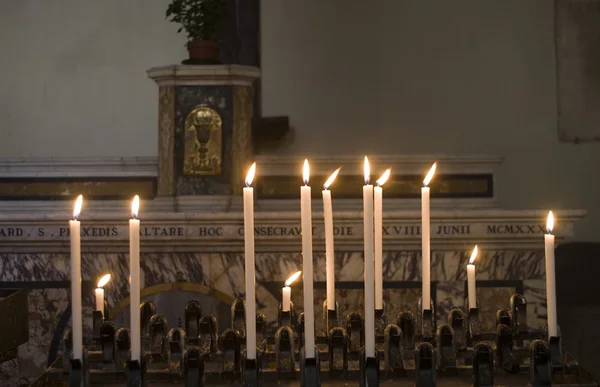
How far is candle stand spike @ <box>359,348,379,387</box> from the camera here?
1801 mm

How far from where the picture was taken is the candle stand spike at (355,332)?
213cm

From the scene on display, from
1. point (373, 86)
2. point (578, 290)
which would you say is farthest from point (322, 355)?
point (578, 290)

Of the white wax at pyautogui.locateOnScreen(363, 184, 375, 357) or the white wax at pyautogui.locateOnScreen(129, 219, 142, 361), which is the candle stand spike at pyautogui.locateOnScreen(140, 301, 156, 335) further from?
the white wax at pyautogui.locateOnScreen(363, 184, 375, 357)

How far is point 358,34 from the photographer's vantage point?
5496 mm

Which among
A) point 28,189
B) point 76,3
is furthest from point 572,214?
point 76,3

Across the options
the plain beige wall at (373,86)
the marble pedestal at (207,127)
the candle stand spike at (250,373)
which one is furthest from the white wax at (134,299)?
the plain beige wall at (373,86)

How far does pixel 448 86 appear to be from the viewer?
18.0ft

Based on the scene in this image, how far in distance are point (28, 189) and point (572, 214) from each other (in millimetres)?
2718

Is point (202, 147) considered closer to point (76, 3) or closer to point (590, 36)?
point (76, 3)

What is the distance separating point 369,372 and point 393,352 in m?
0.22

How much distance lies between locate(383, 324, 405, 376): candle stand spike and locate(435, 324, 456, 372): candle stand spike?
0.09 m

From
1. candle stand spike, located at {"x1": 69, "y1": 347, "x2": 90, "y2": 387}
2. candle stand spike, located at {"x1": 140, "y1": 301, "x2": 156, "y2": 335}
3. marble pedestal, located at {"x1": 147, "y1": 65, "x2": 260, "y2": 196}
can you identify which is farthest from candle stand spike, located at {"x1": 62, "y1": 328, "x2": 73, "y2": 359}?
marble pedestal, located at {"x1": 147, "y1": 65, "x2": 260, "y2": 196}

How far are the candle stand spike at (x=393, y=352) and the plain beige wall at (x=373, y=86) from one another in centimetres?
347

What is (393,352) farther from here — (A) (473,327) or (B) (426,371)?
(A) (473,327)
